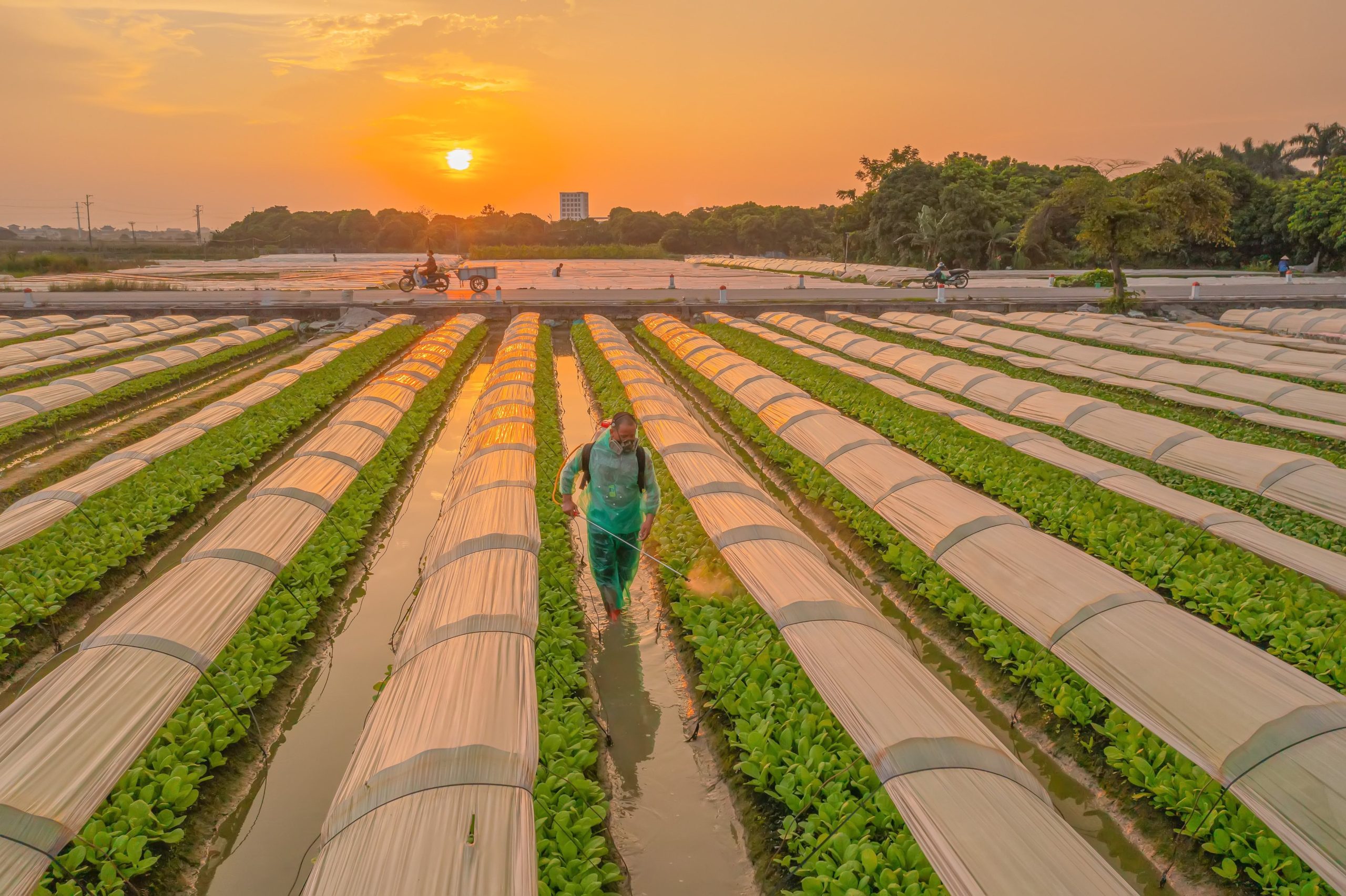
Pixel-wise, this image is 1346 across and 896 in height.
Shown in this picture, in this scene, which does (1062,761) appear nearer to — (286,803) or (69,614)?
(286,803)

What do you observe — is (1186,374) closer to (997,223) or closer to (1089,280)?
(1089,280)

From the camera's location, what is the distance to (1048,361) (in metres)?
20.9

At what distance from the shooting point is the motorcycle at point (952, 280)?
4062 cm

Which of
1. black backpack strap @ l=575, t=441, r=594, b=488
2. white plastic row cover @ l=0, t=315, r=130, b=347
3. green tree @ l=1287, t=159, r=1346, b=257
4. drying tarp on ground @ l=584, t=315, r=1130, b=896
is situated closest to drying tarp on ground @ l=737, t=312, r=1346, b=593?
drying tarp on ground @ l=584, t=315, r=1130, b=896

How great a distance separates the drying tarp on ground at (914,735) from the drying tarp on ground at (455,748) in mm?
2192

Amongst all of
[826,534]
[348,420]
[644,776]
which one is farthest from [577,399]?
[644,776]

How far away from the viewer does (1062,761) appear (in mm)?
6676

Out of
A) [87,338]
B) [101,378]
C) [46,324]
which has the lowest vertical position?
[101,378]

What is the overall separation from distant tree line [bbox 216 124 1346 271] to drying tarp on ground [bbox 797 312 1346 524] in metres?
15.4

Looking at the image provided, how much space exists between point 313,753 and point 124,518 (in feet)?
20.3

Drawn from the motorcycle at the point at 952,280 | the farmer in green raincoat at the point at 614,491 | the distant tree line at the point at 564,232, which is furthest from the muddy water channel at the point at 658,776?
the distant tree line at the point at 564,232

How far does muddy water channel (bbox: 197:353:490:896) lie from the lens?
18.5 ft

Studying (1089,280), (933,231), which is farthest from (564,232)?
(1089,280)

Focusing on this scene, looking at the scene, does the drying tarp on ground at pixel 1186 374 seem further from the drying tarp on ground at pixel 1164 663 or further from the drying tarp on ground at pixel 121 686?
the drying tarp on ground at pixel 121 686
